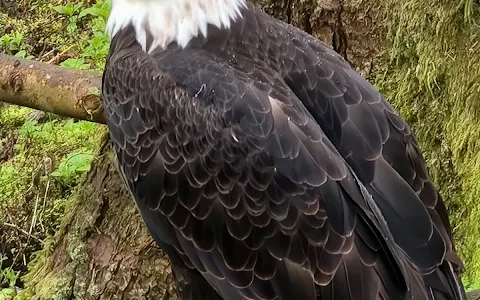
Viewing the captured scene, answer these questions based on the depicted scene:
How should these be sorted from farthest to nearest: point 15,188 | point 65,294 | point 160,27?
point 15,188
point 65,294
point 160,27

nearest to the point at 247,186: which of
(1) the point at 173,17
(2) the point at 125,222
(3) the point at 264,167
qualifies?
(3) the point at 264,167

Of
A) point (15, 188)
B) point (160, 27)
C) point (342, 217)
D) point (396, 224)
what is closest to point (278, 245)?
point (342, 217)

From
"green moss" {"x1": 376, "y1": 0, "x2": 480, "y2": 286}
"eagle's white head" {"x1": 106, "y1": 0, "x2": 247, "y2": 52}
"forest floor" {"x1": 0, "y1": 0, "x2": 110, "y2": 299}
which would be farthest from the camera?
"forest floor" {"x1": 0, "y1": 0, "x2": 110, "y2": 299}

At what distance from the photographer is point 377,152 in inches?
106

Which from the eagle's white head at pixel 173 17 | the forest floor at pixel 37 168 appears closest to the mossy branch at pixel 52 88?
the forest floor at pixel 37 168

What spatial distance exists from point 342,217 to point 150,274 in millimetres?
1595

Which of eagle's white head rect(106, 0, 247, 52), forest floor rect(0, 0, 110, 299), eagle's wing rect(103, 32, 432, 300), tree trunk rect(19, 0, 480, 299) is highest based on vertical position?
eagle's white head rect(106, 0, 247, 52)

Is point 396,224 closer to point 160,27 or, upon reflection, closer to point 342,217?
point 342,217

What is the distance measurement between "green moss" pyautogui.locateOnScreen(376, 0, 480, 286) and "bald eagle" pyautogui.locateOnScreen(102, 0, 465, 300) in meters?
0.79

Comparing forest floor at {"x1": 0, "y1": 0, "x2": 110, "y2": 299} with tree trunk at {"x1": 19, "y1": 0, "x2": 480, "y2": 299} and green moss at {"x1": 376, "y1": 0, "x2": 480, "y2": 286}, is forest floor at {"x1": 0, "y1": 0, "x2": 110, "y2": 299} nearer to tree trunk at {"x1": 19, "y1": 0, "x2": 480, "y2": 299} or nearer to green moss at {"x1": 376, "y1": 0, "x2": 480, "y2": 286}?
tree trunk at {"x1": 19, "y1": 0, "x2": 480, "y2": 299}

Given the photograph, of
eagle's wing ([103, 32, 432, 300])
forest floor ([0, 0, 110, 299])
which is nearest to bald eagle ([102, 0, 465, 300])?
eagle's wing ([103, 32, 432, 300])

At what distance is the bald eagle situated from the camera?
2477mm

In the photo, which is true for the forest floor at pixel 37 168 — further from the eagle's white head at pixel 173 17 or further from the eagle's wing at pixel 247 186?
the eagle's wing at pixel 247 186

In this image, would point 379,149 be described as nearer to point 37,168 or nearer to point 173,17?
point 173,17
